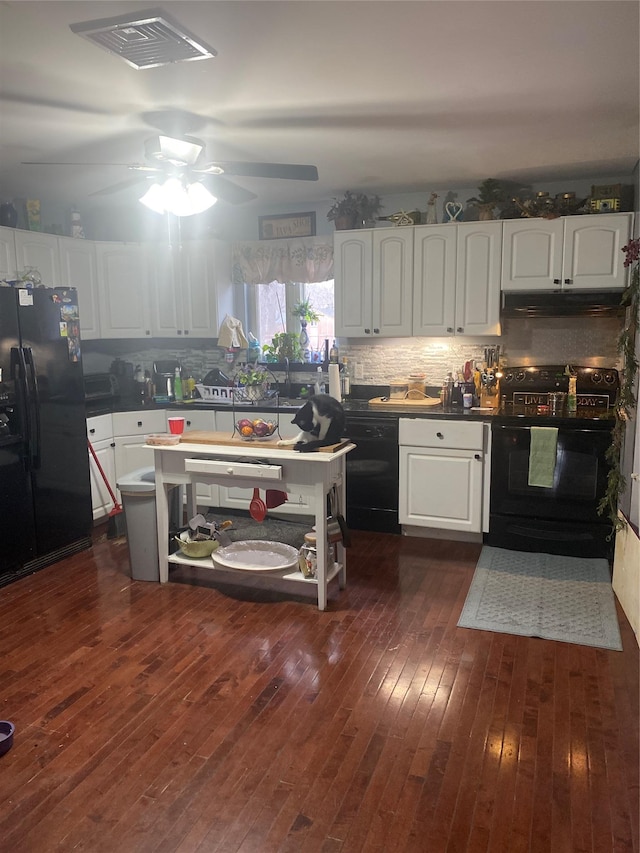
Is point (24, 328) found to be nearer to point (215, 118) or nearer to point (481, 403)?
point (215, 118)

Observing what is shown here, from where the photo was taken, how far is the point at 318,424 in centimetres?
338

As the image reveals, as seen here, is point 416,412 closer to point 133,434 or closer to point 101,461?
point 133,434

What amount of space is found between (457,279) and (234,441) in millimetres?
2092

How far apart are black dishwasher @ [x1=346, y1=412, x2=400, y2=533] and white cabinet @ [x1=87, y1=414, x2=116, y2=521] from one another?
1.84 metres

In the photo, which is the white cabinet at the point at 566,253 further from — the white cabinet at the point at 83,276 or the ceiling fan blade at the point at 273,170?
the white cabinet at the point at 83,276

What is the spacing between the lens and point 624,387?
144 inches

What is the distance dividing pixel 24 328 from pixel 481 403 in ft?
10.1

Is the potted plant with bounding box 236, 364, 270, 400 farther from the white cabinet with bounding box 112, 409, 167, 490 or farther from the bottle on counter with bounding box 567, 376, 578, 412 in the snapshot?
the bottle on counter with bounding box 567, 376, 578, 412

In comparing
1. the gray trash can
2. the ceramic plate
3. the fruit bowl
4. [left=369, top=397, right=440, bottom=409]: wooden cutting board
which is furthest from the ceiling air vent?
[left=369, top=397, right=440, bottom=409]: wooden cutting board

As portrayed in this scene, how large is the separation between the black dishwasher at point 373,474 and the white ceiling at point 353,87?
1.74 m

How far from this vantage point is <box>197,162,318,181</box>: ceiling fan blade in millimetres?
2826

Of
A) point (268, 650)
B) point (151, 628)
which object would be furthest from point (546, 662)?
point (151, 628)

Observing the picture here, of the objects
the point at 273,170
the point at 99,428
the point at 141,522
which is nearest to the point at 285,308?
the point at 99,428

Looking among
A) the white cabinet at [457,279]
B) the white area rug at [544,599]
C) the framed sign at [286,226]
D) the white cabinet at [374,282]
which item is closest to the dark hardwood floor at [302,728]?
the white area rug at [544,599]
